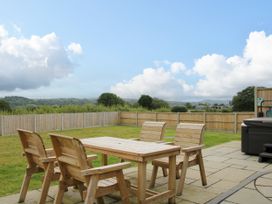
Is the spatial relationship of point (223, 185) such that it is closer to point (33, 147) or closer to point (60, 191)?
point (60, 191)

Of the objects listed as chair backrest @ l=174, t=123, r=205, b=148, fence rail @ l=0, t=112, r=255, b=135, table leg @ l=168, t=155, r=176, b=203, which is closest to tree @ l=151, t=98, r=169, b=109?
fence rail @ l=0, t=112, r=255, b=135

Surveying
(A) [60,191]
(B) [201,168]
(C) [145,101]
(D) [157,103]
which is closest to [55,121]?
(C) [145,101]

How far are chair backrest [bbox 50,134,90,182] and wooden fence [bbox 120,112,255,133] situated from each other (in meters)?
10.9

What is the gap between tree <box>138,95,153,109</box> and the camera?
22500mm

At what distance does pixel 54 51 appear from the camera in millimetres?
9672

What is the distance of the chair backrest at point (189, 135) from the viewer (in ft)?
13.6

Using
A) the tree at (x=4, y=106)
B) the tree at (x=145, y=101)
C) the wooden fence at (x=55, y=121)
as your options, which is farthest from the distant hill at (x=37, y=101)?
the tree at (x=145, y=101)

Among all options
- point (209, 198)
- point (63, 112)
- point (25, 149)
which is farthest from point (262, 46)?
point (63, 112)

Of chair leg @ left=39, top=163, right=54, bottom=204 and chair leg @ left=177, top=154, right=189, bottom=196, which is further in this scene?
chair leg @ left=177, top=154, right=189, bottom=196

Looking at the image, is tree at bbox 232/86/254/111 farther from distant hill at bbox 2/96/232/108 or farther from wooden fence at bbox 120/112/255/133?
wooden fence at bbox 120/112/255/133

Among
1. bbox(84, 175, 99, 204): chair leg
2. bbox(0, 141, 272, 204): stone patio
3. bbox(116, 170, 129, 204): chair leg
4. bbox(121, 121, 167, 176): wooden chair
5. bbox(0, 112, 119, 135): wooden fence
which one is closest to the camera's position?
bbox(84, 175, 99, 204): chair leg

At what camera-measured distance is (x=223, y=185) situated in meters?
4.20

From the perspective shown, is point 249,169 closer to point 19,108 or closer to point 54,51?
point 54,51

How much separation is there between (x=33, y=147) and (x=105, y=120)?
13.3 metres
